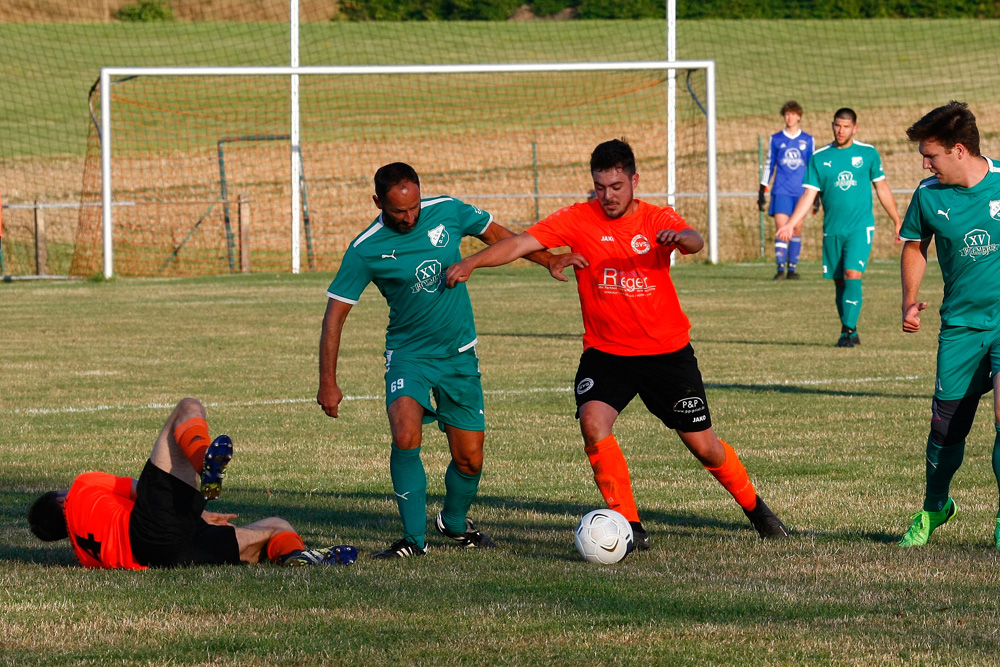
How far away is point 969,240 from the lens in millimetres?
6457

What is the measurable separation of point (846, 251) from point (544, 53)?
3950 cm

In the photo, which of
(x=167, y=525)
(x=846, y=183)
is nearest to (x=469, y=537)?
(x=167, y=525)

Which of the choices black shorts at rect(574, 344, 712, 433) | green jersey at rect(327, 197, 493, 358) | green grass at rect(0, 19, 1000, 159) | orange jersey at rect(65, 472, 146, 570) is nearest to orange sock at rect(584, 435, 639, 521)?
black shorts at rect(574, 344, 712, 433)

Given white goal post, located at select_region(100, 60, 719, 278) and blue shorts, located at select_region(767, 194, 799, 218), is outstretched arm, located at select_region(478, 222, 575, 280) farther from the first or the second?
white goal post, located at select_region(100, 60, 719, 278)

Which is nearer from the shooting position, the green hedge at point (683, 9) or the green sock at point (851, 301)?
the green sock at point (851, 301)

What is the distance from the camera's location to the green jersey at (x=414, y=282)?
6.64 meters

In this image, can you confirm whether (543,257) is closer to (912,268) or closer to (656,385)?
(656,385)

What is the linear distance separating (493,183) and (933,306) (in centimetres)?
2197

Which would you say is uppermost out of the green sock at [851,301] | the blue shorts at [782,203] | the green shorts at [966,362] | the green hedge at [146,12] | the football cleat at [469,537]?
the green hedge at [146,12]

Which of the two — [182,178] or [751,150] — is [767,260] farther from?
[182,178]

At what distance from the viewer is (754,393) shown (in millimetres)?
11750

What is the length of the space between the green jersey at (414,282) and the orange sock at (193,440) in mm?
933

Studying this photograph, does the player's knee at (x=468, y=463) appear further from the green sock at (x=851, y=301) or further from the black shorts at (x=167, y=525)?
the green sock at (x=851, y=301)

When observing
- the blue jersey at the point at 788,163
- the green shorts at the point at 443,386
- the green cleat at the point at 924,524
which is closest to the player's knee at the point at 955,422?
the green cleat at the point at 924,524
